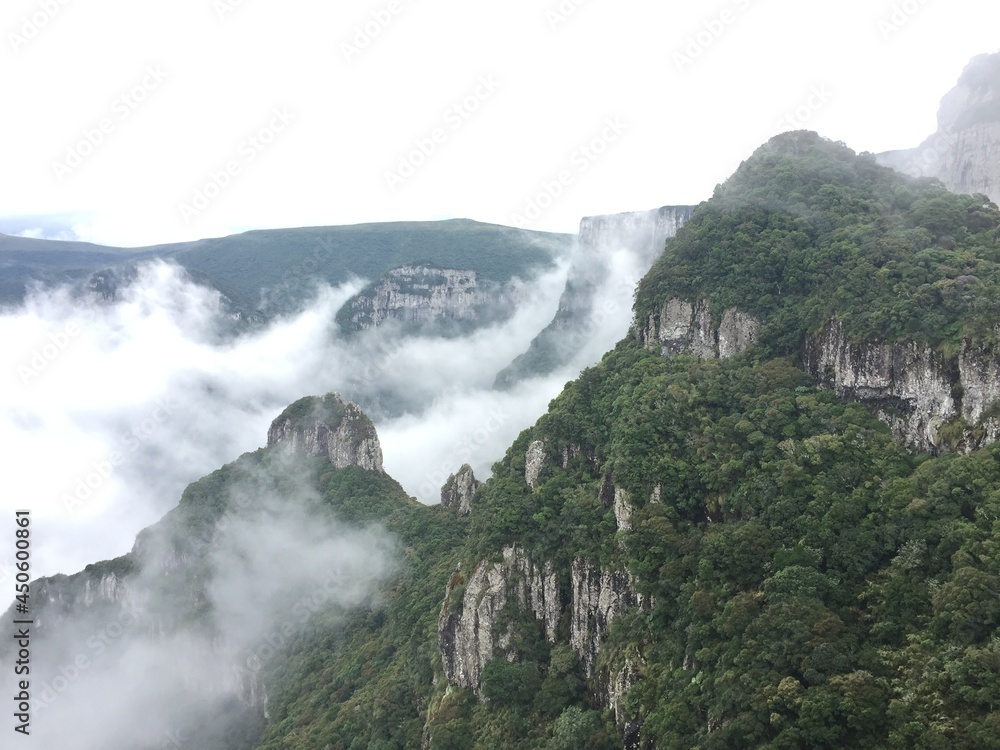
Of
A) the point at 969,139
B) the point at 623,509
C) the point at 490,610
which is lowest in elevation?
the point at 490,610

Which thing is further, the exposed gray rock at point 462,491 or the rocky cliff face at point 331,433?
the rocky cliff face at point 331,433

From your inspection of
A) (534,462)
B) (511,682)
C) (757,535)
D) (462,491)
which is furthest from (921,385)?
(462,491)

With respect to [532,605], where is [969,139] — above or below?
above

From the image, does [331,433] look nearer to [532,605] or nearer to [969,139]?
[532,605]

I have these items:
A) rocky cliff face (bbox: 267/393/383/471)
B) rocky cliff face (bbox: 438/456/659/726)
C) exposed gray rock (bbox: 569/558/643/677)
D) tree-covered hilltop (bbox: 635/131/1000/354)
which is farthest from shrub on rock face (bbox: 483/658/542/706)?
rocky cliff face (bbox: 267/393/383/471)

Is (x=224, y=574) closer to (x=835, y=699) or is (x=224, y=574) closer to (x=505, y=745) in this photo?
(x=505, y=745)

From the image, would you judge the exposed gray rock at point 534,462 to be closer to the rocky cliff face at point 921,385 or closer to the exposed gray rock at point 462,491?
the rocky cliff face at point 921,385

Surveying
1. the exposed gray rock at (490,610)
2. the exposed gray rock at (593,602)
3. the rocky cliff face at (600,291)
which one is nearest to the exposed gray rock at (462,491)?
the exposed gray rock at (490,610)
